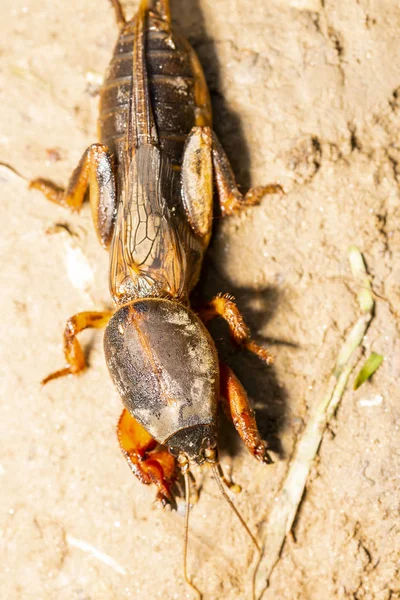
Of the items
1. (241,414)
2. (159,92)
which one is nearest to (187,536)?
(241,414)

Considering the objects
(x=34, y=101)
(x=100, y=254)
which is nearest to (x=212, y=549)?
(x=100, y=254)

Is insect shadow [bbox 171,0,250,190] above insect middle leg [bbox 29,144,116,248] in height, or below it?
above

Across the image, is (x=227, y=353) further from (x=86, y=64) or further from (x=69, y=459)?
(x=86, y=64)

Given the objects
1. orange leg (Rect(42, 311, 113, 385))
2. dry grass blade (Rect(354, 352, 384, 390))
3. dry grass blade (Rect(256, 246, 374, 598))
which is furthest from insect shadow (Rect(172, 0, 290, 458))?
orange leg (Rect(42, 311, 113, 385))

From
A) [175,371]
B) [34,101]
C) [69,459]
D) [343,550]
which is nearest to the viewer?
[175,371]

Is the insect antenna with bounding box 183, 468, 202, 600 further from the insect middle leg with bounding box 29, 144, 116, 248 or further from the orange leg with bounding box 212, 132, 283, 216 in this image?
the orange leg with bounding box 212, 132, 283, 216

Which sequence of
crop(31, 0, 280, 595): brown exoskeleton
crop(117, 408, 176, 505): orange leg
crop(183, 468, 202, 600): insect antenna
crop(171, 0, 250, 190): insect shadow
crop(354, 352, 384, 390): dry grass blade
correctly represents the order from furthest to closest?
crop(171, 0, 250, 190): insect shadow, crop(354, 352, 384, 390): dry grass blade, crop(117, 408, 176, 505): orange leg, crop(183, 468, 202, 600): insect antenna, crop(31, 0, 280, 595): brown exoskeleton

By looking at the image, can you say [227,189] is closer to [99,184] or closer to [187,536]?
[99,184]
